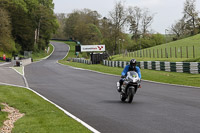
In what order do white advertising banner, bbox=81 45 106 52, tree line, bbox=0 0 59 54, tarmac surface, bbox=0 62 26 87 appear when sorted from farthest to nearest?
tree line, bbox=0 0 59 54 → white advertising banner, bbox=81 45 106 52 → tarmac surface, bbox=0 62 26 87

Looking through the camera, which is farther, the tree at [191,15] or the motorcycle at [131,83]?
the tree at [191,15]

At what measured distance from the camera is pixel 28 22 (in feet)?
313

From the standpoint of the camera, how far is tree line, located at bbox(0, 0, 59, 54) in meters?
90.3

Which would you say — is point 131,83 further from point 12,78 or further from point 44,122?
point 12,78

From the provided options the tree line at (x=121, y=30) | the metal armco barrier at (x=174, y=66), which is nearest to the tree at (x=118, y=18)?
the tree line at (x=121, y=30)

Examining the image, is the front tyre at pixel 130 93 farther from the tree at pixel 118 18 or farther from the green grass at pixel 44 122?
the tree at pixel 118 18

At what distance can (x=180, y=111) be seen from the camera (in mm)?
10617

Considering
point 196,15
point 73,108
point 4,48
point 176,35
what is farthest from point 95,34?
point 73,108

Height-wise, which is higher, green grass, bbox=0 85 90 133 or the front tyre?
the front tyre

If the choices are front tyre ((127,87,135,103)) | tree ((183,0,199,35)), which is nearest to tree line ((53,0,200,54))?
tree ((183,0,199,35))

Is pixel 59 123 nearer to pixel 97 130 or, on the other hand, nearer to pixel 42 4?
pixel 97 130

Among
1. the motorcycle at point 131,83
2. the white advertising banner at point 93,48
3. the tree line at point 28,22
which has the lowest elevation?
the motorcycle at point 131,83

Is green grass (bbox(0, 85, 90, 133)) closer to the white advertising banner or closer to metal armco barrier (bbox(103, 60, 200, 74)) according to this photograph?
metal armco barrier (bbox(103, 60, 200, 74))

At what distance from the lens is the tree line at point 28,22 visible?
90.3 meters
